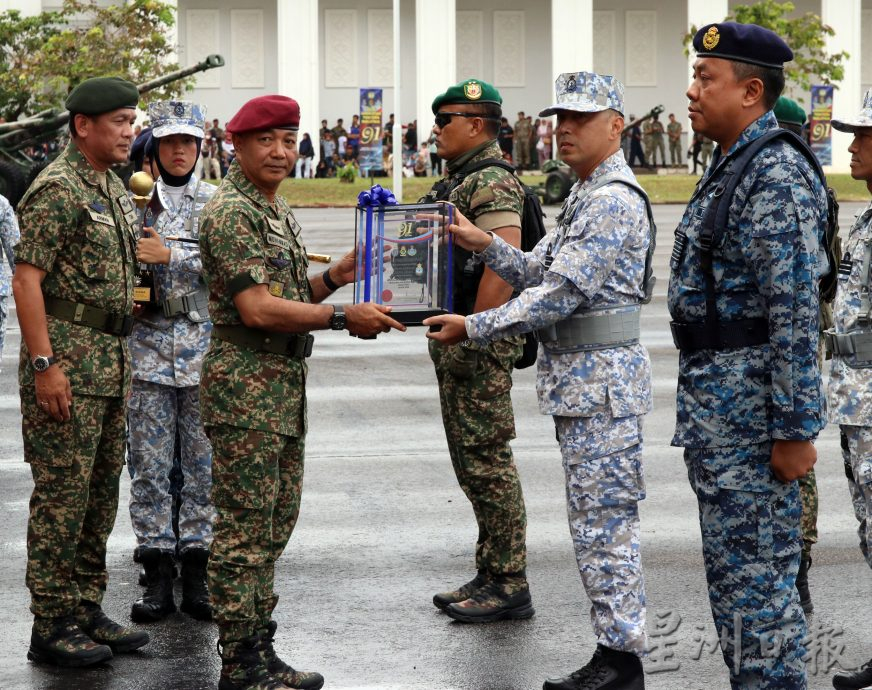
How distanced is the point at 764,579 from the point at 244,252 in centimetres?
225

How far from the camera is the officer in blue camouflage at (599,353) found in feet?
17.5

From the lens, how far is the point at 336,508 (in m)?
8.33

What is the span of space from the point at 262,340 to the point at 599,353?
1.31m

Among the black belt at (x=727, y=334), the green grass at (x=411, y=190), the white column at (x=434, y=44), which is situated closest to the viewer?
the black belt at (x=727, y=334)

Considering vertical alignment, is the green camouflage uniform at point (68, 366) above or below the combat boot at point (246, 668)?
above

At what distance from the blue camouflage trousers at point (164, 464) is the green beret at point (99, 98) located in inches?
56.1

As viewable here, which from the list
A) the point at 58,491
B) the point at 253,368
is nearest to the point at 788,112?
the point at 253,368


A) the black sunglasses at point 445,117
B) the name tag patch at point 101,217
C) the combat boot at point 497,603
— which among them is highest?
the black sunglasses at point 445,117

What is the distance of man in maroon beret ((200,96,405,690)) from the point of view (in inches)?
208

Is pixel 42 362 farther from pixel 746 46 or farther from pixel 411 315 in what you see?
pixel 746 46

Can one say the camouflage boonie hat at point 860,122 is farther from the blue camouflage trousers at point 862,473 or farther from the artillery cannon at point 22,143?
the artillery cannon at point 22,143

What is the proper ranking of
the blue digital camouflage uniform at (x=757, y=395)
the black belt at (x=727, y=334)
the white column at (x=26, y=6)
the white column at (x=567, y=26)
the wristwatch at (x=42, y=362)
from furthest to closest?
1. the white column at (x=567, y=26)
2. the white column at (x=26, y=6)
3. the wristwatch at (x=42, y=362)
4. the black belt at (x=727, y=334)
5. the blue digital camouflage uniform at (x=757, y=395)

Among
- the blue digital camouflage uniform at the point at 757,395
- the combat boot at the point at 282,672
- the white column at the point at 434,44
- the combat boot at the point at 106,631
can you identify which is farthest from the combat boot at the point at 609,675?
the white column at the point at 434,44

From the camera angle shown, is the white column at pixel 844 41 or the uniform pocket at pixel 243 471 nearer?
the uniform pocket at pixel 243 471
